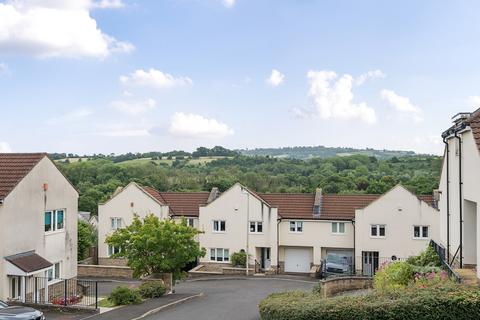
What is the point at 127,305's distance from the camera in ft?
92.1

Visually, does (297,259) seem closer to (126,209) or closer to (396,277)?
(126,209)

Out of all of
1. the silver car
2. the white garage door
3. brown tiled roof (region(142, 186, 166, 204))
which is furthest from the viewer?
brown tiled roof (region(142, 186, 166, 204))

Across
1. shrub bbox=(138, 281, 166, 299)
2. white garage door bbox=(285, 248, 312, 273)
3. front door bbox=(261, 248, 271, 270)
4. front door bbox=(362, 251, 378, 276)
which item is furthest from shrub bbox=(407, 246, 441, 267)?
front door bbox=(261, 248, 271, 270)

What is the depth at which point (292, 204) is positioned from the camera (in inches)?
2013

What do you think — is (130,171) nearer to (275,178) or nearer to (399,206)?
(275,178)

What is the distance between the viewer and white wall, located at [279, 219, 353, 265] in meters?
49.0

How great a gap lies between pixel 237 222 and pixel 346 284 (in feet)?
79.1

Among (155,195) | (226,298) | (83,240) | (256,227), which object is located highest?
(155,195)

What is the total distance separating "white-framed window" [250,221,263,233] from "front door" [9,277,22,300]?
26.0 metres

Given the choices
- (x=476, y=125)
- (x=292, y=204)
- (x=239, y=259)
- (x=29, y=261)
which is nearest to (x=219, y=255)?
(x=239, y=259)

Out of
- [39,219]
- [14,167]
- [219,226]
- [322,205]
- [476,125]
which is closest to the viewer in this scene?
[476,125]

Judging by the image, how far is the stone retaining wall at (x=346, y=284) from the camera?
25.4 meters

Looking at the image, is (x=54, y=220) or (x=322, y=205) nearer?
(x=54, y=220)

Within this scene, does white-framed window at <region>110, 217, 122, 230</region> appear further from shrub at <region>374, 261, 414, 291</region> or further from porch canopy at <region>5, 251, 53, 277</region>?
shrub at <region>374, 261, 414, 291</region>
